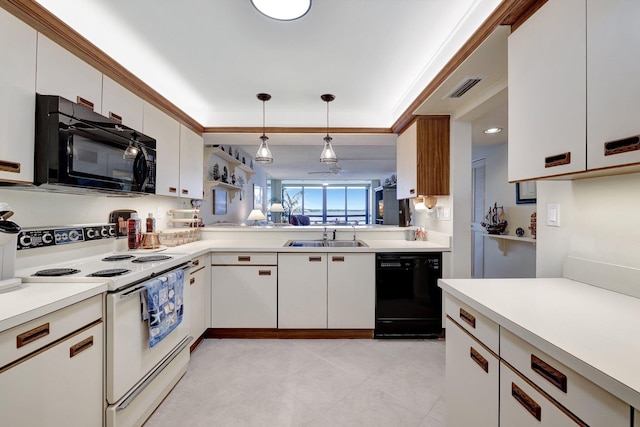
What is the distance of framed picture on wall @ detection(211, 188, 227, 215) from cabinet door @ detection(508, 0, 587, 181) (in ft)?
12.6

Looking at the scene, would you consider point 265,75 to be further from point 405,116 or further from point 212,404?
point 212,404

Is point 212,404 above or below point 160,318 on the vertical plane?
below

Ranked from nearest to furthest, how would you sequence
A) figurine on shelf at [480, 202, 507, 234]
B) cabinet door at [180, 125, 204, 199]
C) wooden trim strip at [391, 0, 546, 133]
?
wooden trim strip at [391, 0, 546, 133]
cabinet door at [180, 125, 204, 199]
figurine on shelf at [480, 202, 507, 234]

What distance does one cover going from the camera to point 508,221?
13.6 ft

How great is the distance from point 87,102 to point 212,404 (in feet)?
6.57

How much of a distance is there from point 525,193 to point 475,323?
352 centimetres

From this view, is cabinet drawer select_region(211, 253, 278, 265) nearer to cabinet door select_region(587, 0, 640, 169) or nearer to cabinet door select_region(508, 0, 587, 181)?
cabinet door select_region(508, 0, 587, 181)

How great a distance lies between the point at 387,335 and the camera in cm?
275

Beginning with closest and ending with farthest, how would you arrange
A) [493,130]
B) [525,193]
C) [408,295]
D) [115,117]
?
[115,117] < [408,295] < [493,130] < [525,193]

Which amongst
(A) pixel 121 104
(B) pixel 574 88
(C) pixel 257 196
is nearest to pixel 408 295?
(B) pixel 574 88

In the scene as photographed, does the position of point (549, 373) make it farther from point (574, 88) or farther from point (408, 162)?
point (408, 162)

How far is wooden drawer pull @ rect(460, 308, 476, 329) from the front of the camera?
3.82ft

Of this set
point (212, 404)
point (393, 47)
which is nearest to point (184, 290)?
point (212, 404)

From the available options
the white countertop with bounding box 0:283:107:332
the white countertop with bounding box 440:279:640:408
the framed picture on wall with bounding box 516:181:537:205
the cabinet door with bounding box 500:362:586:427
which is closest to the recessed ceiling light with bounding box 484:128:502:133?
the framed picture on wall with bounding box 516:181:537:205
